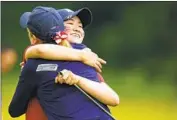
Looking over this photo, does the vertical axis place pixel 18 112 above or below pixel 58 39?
below

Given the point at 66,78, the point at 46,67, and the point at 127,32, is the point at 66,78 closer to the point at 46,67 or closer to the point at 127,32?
the point at 46,67

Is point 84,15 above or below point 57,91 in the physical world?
above

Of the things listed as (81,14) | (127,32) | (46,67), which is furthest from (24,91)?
(127,32)

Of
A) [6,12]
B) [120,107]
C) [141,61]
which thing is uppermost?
[6,12]

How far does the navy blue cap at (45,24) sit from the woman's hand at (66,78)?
0.16 metres

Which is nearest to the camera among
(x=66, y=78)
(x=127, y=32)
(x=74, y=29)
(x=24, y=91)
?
(x=66, y=78)

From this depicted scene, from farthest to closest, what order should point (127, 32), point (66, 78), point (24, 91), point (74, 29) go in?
point (127, 32) → point (74, 29) → point (24, 91) → point (66, 78)

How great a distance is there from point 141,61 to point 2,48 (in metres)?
0.84

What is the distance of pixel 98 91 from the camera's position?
5.65 ft

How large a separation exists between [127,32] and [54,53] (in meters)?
1.30

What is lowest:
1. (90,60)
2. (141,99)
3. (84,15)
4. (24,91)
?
(141,99)

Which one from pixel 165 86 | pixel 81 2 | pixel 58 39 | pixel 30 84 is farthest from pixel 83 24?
pixel 165 86

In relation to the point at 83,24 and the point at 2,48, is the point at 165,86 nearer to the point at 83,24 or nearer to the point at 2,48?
the point at 2,48

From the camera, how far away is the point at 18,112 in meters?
1.81
